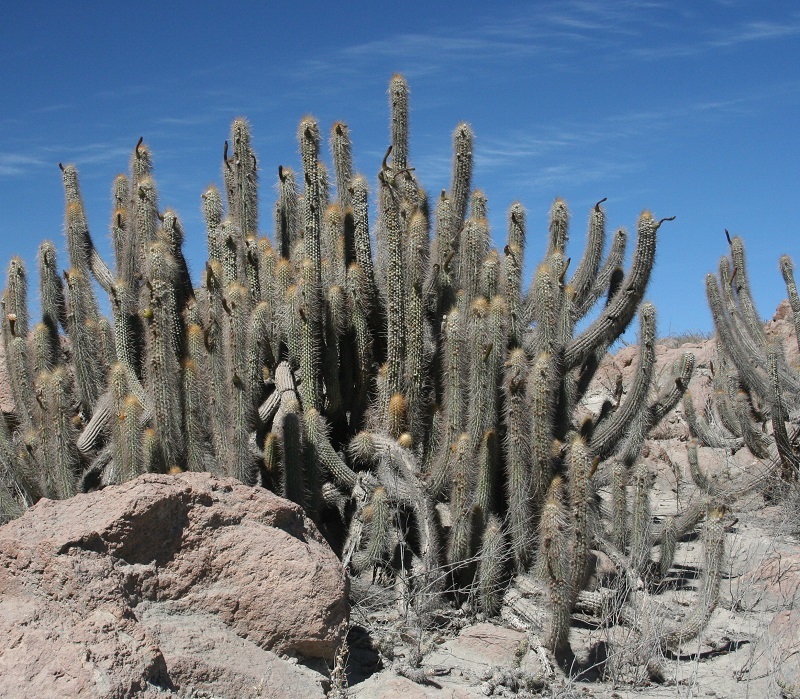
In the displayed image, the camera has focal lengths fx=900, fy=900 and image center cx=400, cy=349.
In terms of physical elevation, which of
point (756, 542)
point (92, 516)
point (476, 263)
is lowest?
point (756, 542)

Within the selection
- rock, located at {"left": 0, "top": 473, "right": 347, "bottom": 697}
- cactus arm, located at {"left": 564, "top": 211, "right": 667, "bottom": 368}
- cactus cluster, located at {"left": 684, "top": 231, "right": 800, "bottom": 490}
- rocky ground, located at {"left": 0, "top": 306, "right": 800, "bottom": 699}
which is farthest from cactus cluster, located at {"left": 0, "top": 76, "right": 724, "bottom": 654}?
cactus cluster, located at {"left": 684, "top": 231, "right": 800, "bottom": 490}

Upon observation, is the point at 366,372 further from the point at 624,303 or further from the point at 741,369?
the point at 741,369

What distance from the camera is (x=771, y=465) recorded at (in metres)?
10.3

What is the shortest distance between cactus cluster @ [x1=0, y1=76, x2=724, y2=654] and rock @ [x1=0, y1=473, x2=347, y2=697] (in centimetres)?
118

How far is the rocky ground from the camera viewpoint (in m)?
4.29

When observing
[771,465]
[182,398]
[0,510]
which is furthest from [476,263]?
[771,465]

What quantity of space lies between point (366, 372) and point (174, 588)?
2797mm

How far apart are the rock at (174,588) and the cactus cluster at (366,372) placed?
3.88ft

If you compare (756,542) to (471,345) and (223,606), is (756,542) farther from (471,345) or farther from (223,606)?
(223,606)

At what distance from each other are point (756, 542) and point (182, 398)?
5491mm

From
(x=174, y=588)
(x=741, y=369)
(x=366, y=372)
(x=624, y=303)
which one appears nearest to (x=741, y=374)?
(x=741, y=369)

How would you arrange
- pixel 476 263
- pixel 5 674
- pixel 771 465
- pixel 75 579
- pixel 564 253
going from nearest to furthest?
pixel 5 674 → pixel 75 579 → pixel 476 263 → pixel 564 253 → pixel 771 465

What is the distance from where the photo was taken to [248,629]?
505 centimetres

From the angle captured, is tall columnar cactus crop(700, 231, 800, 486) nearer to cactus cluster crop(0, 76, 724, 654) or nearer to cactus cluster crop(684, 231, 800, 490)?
cactus cluster crop(684, 231, 800, 490)
